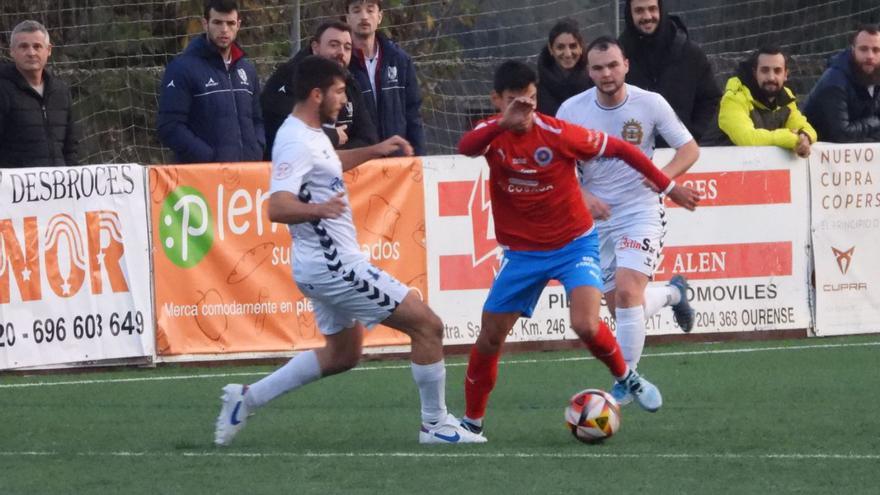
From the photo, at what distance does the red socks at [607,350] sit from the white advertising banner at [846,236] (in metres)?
5.02

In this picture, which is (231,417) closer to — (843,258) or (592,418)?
(592,418)

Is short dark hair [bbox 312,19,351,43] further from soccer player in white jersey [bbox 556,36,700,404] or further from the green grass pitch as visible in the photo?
soccer player in white jersey [bbox 556,36,700,404]

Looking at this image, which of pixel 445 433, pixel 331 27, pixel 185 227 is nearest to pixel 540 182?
pixel 445 433

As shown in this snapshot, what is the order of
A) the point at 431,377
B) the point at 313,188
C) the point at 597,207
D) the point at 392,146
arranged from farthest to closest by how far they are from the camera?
the point at 597,207 → the point at 431,377 → the point at 392,146 → the point at 313,188

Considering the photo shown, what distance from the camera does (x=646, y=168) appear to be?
8.60 meters

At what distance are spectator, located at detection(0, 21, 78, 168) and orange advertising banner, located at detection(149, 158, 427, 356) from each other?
75cm

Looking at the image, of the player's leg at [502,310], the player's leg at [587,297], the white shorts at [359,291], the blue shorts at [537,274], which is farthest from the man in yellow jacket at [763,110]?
the white shorts at [359,291]

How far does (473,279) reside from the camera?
12711mm

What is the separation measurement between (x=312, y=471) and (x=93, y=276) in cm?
488

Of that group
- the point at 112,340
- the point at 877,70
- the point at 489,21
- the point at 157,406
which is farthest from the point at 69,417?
the point at 489,21

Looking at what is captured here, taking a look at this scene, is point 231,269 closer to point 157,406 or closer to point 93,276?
point 93,276

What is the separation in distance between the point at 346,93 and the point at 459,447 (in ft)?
13.9

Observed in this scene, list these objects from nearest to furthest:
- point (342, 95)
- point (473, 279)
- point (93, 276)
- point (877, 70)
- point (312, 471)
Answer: point (312, 471)
point (342, 95)
point (93, 276)
point (473, 279)
point (877, 70)

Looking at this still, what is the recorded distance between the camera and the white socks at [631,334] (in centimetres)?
970
